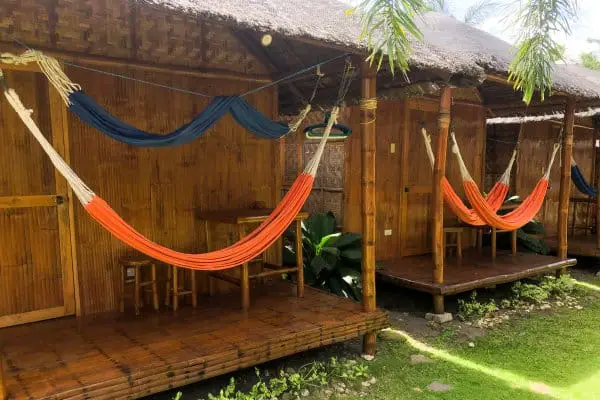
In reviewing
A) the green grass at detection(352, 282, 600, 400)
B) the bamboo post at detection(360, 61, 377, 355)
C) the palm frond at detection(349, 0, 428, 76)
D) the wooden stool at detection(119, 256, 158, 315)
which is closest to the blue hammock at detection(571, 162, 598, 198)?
the green grass at detection(352, 282, 600, 400)

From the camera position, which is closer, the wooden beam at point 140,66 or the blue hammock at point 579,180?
the wooden beam at point 140,66

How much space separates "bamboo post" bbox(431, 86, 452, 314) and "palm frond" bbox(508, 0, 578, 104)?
0.64 metres

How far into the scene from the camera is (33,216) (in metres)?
2.94

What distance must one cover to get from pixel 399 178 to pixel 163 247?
346 centimetres

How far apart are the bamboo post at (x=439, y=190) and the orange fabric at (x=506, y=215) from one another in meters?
0.33

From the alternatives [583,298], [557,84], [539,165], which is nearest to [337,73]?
[557,84]

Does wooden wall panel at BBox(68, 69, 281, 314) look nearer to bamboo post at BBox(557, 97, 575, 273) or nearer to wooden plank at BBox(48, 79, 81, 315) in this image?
wooden plank at BBox(48, 79, 81, 315)

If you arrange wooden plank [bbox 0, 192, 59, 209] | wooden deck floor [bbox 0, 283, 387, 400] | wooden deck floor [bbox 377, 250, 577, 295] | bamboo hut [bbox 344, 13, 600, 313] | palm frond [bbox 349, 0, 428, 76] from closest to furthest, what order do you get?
wooden deck floor [bbox 0, 283, 387, 400] < palm frond [bbox 349, 0, 428, 76] < wooden plank [bbox 0, 192, 59, 209] < wooden deck floor [bbox 377, 250, 577, 295] < bamboo hut [bbox 344, 13, 600, 313]

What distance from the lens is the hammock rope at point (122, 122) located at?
7.19 feet

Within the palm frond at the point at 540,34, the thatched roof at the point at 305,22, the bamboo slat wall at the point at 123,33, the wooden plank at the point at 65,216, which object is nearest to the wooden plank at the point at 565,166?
the palm frond at the point at 540,34

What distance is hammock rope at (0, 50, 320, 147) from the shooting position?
86.3 inches

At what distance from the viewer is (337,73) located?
368 centimetres

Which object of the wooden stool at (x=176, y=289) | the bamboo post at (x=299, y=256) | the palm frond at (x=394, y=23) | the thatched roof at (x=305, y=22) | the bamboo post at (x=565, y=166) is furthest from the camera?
the bamboo post at (x=565, y=166)

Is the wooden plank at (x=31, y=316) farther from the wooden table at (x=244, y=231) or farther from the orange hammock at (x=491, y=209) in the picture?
the orange hammock at (x=491, y=209)
